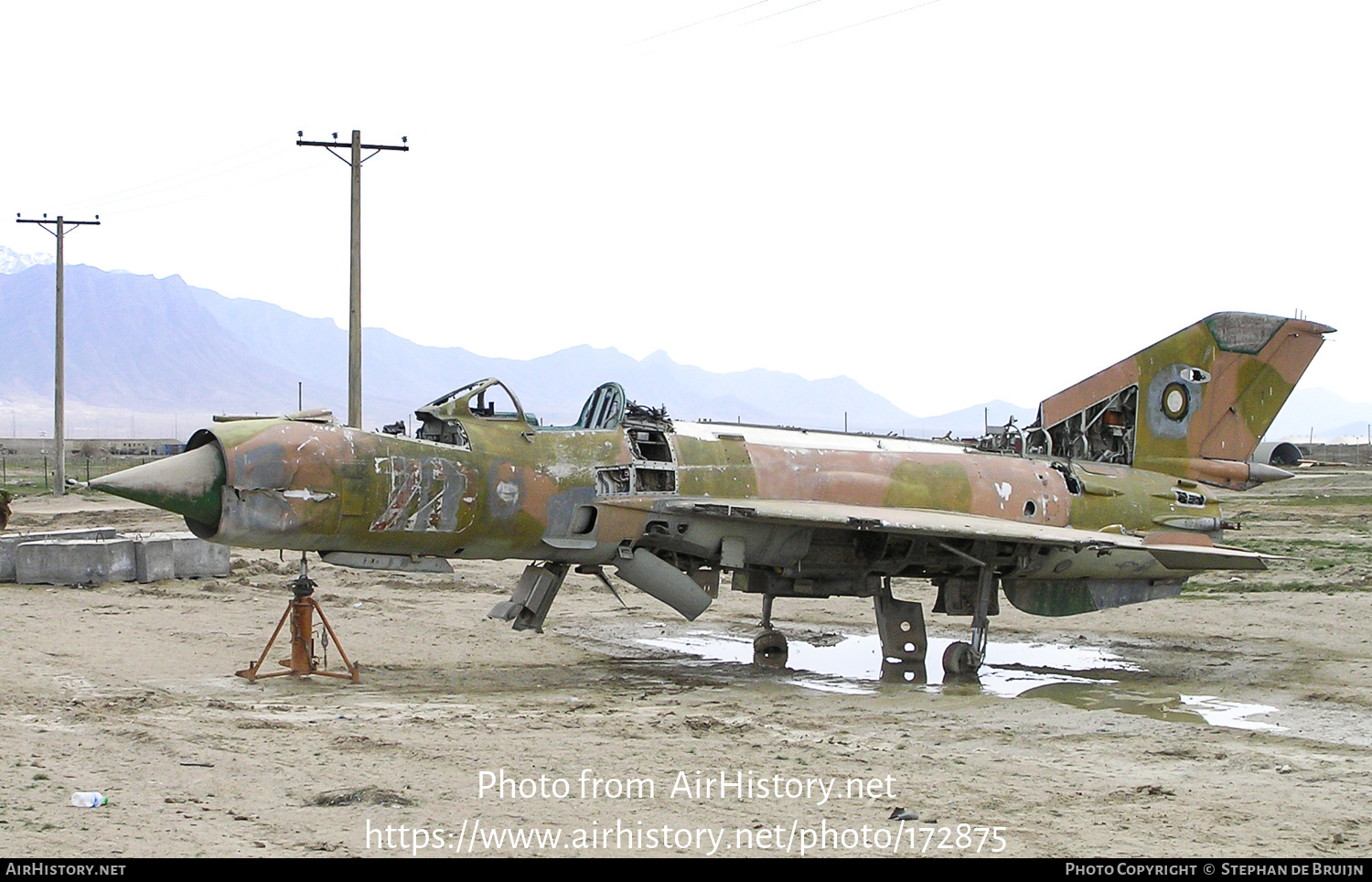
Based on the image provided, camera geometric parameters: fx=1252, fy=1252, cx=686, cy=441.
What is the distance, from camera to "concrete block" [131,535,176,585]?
820 inches

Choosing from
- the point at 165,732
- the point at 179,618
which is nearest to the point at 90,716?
the point at 165,732

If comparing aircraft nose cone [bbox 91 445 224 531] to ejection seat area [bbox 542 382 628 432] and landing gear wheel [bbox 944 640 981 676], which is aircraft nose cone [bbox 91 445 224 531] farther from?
landing gear wheel [bbox 944 640 981 676]

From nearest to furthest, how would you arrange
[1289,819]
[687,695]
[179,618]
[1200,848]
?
[1200,848] < [1289,819] < [687,695] < [179,618]

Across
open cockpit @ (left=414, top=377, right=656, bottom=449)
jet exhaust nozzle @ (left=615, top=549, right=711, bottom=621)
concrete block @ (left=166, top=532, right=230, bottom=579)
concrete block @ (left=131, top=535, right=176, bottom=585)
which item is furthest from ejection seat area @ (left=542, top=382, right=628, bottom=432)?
concrete block @ (left=131, top=535, right=176, bottom=585)

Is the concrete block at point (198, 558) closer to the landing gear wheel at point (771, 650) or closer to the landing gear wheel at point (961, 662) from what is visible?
the landing gear wheel at point (771, 650)

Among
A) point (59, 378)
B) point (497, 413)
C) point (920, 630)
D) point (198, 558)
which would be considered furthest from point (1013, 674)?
point (59, 378)

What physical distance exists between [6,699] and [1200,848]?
978 cm

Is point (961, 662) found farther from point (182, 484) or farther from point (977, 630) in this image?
point (182, 484)

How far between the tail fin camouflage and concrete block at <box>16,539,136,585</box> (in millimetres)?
14832

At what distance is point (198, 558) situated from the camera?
21.7 m

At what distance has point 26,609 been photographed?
17.4m

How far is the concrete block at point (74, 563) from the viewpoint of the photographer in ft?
65.5

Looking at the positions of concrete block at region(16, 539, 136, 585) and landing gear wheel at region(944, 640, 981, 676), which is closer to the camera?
landing gear wheel at region(944, 640, 981, 676)
